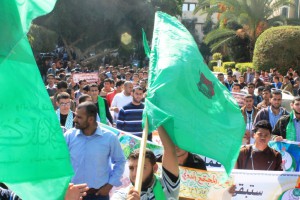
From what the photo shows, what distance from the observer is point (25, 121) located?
8.57 feet

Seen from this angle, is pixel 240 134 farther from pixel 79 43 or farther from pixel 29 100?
pixel 79 43

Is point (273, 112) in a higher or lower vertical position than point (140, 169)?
lower

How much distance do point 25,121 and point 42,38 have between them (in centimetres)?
3255

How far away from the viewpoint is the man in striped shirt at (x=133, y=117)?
7629 millimetres

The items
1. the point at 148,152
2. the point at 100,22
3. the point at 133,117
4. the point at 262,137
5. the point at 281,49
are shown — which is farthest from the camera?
the point at 100,22

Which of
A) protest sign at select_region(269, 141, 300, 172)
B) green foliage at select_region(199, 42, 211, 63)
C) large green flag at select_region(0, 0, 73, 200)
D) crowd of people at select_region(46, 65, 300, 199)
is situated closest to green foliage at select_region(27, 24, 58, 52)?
green foliage at select_region(199, 42, 211, 63)

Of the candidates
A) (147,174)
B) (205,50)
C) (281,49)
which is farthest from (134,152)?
(205,50)

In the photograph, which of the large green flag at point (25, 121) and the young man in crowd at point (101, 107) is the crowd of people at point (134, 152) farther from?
the large green flag at point (25, 121)

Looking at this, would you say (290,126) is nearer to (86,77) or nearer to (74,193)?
(74,193)

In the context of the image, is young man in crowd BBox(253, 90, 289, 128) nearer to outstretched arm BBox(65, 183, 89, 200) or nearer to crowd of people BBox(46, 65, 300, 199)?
crowd of people BBox(46, 65, 300, 199)

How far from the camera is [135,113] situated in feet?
25.4

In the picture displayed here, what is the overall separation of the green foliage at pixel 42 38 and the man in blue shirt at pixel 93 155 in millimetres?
28975

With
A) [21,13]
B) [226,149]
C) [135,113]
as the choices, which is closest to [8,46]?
A: [21,13]

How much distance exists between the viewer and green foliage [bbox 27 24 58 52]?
1315 inches
